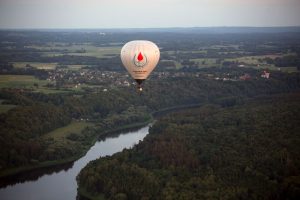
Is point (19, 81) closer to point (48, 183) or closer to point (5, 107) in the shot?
point (5, 107)

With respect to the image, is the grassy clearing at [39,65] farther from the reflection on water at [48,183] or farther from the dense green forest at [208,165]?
A: the dense green forest at [208,165]

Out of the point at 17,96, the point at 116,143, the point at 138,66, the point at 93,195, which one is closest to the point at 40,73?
the point at 17,96

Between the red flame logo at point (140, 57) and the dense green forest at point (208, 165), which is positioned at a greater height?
the red flame logo at point (140, 57)

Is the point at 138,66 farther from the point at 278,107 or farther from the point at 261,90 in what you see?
the point at 261,90

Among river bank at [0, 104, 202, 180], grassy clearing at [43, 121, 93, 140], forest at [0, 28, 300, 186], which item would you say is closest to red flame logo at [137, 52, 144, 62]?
forest at [0, 28, 300, 186]

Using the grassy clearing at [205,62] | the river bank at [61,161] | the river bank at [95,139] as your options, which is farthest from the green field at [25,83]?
the grassy clearing at [205,62]
